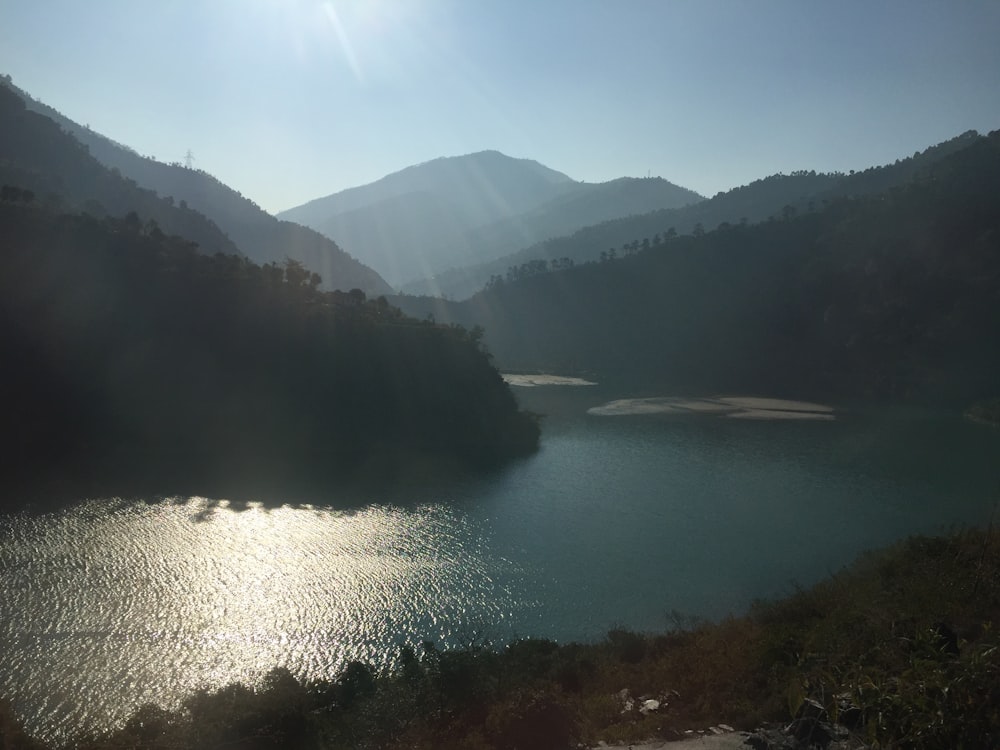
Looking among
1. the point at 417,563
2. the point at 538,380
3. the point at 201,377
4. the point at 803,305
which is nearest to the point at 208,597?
the point at 417,563

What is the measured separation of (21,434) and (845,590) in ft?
135

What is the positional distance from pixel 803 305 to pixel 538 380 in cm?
4102

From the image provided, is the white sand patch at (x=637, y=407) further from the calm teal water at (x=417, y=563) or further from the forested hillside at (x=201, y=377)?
the calm teal water at (x=417, y=563)

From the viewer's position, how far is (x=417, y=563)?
25438 millimetres

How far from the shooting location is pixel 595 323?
119 meters

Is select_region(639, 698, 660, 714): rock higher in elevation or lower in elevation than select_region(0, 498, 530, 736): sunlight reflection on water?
higher

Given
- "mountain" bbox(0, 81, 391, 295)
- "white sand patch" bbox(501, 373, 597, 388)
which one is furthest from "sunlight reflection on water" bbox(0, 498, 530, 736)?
"mountain" bbox(0, 81, 391, 295)

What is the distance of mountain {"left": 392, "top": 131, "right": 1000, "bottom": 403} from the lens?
254 ft

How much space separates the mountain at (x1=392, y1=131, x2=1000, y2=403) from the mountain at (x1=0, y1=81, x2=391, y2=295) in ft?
58.1

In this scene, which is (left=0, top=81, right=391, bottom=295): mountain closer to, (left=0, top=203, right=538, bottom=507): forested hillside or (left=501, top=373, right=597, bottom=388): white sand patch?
(left=501, top=373, right=597, bottom=388): white sand patch

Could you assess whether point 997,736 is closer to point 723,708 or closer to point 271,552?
point 723,708

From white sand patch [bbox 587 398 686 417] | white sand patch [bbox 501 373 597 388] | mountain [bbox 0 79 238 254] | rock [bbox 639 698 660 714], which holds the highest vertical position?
mountain [bbox 0 79 238 254]

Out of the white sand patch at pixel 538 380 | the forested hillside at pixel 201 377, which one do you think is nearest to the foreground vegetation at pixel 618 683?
the forested hillside at pixel 201 377

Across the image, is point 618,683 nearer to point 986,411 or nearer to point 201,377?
point 201,377
